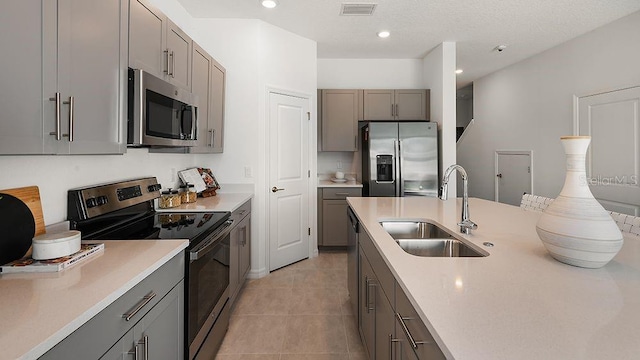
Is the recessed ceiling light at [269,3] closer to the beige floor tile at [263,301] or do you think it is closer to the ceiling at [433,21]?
the ceiling at [433,21]

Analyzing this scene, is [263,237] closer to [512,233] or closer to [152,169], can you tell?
[152,169]

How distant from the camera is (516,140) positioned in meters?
4.79

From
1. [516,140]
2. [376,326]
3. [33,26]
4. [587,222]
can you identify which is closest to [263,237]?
[376,326]

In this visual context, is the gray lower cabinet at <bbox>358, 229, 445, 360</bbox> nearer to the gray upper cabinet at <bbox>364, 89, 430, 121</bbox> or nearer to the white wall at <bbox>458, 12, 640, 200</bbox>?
the gray upper cabinet at <bbox>364, 89, 430, 121</bbox>

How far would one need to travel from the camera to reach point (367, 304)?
5.62ft

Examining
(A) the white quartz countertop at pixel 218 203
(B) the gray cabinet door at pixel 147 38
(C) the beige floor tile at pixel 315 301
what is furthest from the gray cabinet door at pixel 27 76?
(C) the beige floor tile at pixel 315 301

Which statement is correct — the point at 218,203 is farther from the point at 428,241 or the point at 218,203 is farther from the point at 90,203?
the point at 428,241

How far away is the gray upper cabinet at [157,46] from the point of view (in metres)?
1.61

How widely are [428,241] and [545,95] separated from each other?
156 inches

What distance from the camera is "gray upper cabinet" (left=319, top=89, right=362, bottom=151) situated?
4.35 meters

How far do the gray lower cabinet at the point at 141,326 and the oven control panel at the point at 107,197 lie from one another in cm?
63

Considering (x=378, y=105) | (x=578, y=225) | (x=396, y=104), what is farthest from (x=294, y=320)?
(x=396, y=104)

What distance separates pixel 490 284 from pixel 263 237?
2.66 m

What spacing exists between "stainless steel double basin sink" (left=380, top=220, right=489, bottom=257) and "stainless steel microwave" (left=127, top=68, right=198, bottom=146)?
143cm
